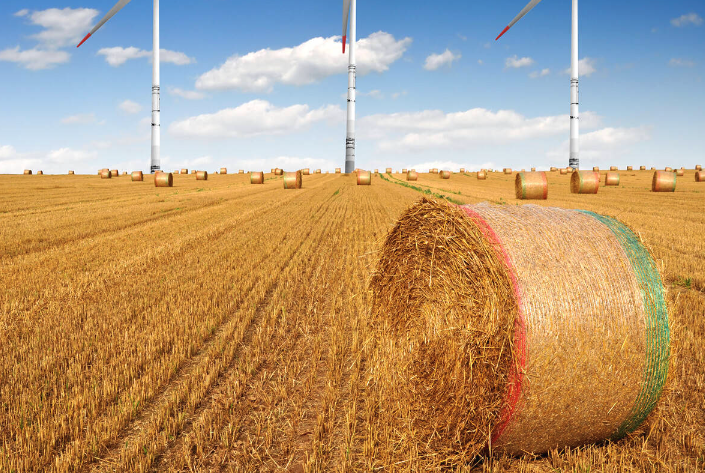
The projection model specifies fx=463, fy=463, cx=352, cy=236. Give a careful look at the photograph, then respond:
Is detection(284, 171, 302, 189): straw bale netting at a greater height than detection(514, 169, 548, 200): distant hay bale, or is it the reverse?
detection(284, 171, 302, 189): straw bale netting

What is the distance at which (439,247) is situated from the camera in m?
4.51

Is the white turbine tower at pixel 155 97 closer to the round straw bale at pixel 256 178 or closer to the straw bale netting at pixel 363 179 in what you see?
the round straw bale at pixel 256 178

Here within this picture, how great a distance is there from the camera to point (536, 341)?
3432 millimetres

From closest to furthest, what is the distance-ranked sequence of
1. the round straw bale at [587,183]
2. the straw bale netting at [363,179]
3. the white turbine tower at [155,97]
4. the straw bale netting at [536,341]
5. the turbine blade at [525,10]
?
the straw bale netting at [536,341]
the round straw bale at [587,183]
the turbine blade at [525,10]
the straw bale netting at [363,179]
the white turbine tower at [155,97]

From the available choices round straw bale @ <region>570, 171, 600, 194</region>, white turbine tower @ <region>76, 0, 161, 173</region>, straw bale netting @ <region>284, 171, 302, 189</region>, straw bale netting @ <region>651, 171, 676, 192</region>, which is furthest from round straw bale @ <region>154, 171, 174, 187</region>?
straw bale netting @ <region>651, 171, 676, 192</region>

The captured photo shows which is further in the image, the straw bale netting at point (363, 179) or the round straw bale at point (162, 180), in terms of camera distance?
the straw bale netting at point (363, 179)

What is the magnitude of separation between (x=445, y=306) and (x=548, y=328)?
43.4 inches

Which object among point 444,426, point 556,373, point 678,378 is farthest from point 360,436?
point 678,378

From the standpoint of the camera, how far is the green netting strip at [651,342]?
3.68m

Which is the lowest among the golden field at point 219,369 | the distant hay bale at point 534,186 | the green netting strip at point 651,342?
the golden field at point 219,369

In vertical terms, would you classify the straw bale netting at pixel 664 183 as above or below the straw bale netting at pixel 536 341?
above

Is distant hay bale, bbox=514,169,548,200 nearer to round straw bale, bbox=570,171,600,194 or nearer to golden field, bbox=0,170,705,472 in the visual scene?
round straw bale, bbox=570,171,600,194

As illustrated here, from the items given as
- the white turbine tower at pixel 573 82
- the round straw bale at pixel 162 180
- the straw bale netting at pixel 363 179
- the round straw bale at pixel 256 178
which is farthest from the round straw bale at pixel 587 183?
the round straw bale at pixel 162 180

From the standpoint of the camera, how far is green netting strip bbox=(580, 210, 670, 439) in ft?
12.1
